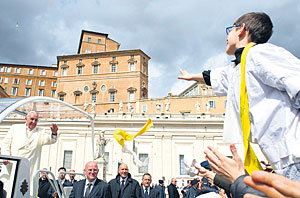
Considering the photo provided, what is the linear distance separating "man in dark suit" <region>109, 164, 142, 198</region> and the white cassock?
2262 mm

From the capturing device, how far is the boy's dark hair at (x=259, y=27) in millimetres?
2141

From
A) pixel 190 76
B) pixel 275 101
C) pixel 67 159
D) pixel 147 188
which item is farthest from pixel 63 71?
pixel 275 101

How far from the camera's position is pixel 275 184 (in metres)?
0.74

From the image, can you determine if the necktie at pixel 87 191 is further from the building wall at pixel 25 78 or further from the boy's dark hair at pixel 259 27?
the building wall at pixel 25 78

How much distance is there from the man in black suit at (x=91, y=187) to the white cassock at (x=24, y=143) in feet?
3.31

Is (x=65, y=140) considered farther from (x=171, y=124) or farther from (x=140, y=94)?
(x=140, y=94)

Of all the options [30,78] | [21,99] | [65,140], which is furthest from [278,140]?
[30,78]

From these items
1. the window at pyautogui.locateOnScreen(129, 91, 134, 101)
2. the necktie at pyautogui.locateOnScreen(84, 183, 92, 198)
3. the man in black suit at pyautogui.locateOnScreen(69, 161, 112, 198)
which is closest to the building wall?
the window at pyautogui.locateOnScreen(129, 91, 134, 101)

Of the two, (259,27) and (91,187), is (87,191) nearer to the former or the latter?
(91,187)

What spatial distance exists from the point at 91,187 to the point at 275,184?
17.7 feet

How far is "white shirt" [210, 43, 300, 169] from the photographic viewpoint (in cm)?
152

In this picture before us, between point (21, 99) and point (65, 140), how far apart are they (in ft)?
99.6

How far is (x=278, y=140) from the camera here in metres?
1.58

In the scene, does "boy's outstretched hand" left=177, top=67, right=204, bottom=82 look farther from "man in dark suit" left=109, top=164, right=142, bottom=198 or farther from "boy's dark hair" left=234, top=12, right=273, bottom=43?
"man in dark suit" left=109, top=164, right=142, bottom=198
